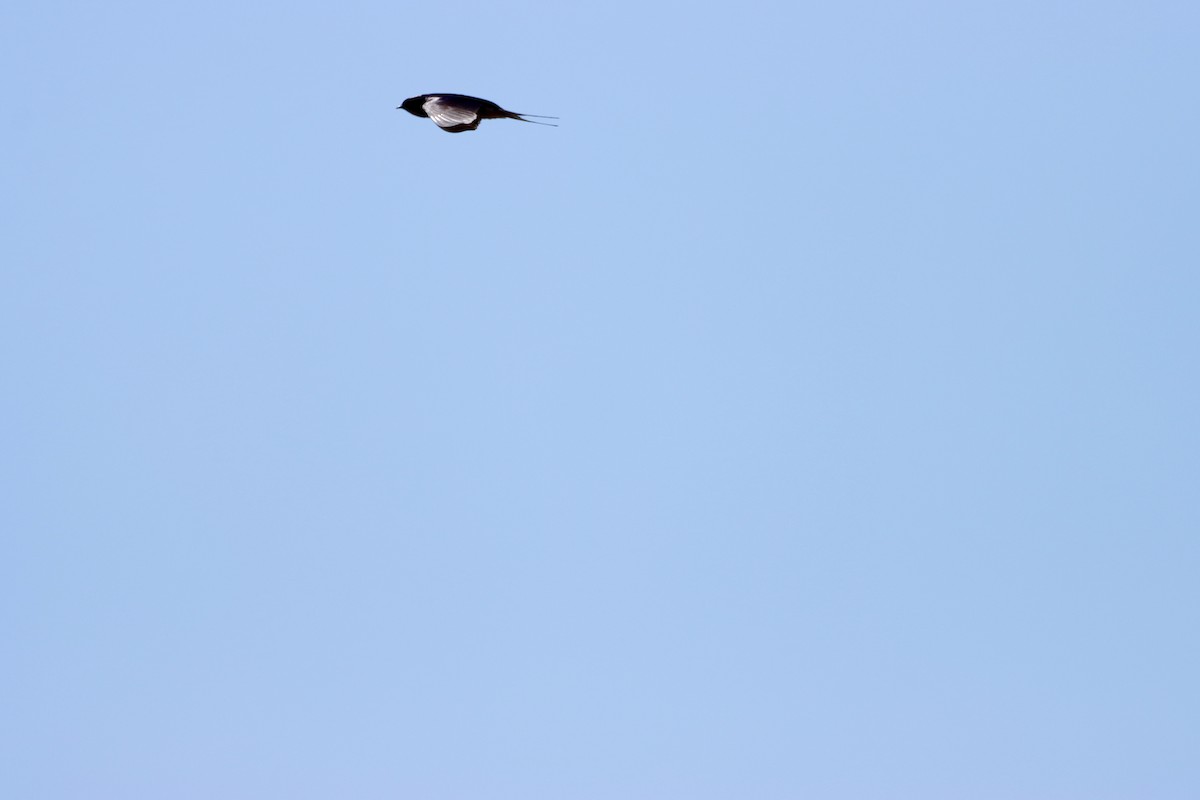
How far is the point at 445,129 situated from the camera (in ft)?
231

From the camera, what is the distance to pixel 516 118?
73938 mm

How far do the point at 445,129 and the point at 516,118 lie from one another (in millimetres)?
3917

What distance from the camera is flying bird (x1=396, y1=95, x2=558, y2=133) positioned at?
70812 mm

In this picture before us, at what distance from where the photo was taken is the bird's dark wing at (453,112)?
70.8m

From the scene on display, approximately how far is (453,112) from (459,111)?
8.0 inches

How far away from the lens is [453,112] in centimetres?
7212

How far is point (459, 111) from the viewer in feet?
237

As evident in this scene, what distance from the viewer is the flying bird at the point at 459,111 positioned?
7081 cm

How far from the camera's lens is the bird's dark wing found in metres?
70.8
